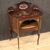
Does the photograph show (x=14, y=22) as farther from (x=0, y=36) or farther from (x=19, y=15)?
(x=0, y=36)

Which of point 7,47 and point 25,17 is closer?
point 25,17

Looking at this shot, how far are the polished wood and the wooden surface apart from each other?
1.00ft

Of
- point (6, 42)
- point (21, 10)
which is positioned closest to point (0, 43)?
point (6, 42)

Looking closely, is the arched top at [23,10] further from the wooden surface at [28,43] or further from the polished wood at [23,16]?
the wooden surface at [28,43]

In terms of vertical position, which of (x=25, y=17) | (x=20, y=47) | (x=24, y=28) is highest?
(x=25, y=17)

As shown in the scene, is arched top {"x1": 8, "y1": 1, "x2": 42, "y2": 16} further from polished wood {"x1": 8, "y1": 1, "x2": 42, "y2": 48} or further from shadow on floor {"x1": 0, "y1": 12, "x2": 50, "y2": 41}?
shadow on floor {"x1": 0, "y1": 12, "x2": 50, "y2": 41}

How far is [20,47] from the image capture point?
272cm

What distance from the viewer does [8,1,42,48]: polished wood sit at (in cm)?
250

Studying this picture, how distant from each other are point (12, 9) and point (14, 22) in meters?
0.24

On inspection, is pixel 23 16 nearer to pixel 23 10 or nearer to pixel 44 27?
pixel 23 10

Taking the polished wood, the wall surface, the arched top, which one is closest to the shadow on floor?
the wall surface

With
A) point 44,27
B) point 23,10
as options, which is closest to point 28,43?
point 44,27

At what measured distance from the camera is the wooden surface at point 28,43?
271 centimetres

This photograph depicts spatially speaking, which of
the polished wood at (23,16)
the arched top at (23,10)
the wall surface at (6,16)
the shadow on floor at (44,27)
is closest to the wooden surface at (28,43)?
the shadow on floor at (44,27)
